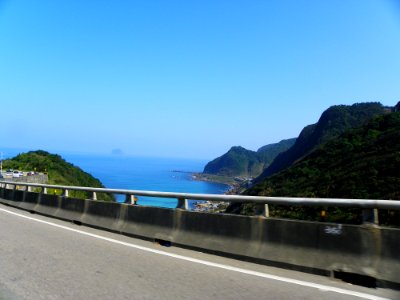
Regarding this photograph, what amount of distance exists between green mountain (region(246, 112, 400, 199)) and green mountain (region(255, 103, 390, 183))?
51565 mm

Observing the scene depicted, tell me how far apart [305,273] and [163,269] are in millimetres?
2193

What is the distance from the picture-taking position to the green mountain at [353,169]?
207 ft

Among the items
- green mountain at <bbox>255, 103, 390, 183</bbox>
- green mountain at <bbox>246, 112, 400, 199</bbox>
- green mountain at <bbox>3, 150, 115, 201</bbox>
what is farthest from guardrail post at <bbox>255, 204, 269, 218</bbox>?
green mountain at <bbox>255, 103, 390, 183</bbox>

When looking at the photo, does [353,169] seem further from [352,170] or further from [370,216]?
[370,216]

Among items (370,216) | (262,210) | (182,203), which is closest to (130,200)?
(182,203)

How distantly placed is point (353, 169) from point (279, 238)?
245 feet

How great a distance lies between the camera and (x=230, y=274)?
7.16 metres

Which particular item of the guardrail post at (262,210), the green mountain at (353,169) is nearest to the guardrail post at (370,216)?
the guardrail post at (262,210)

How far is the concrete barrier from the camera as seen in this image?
633 cm

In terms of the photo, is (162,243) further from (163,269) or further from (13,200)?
(13,200)

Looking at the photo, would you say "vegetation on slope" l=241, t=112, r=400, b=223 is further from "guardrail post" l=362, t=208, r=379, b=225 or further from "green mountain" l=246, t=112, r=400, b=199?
"guardrail post" l=362, t=208, r=379, b=225

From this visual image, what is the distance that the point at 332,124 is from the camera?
17250 centimetres

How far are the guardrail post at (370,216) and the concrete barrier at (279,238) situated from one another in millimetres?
81

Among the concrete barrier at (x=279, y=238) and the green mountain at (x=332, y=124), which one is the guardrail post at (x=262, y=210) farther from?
the green mountain at (x=332, y=124)
